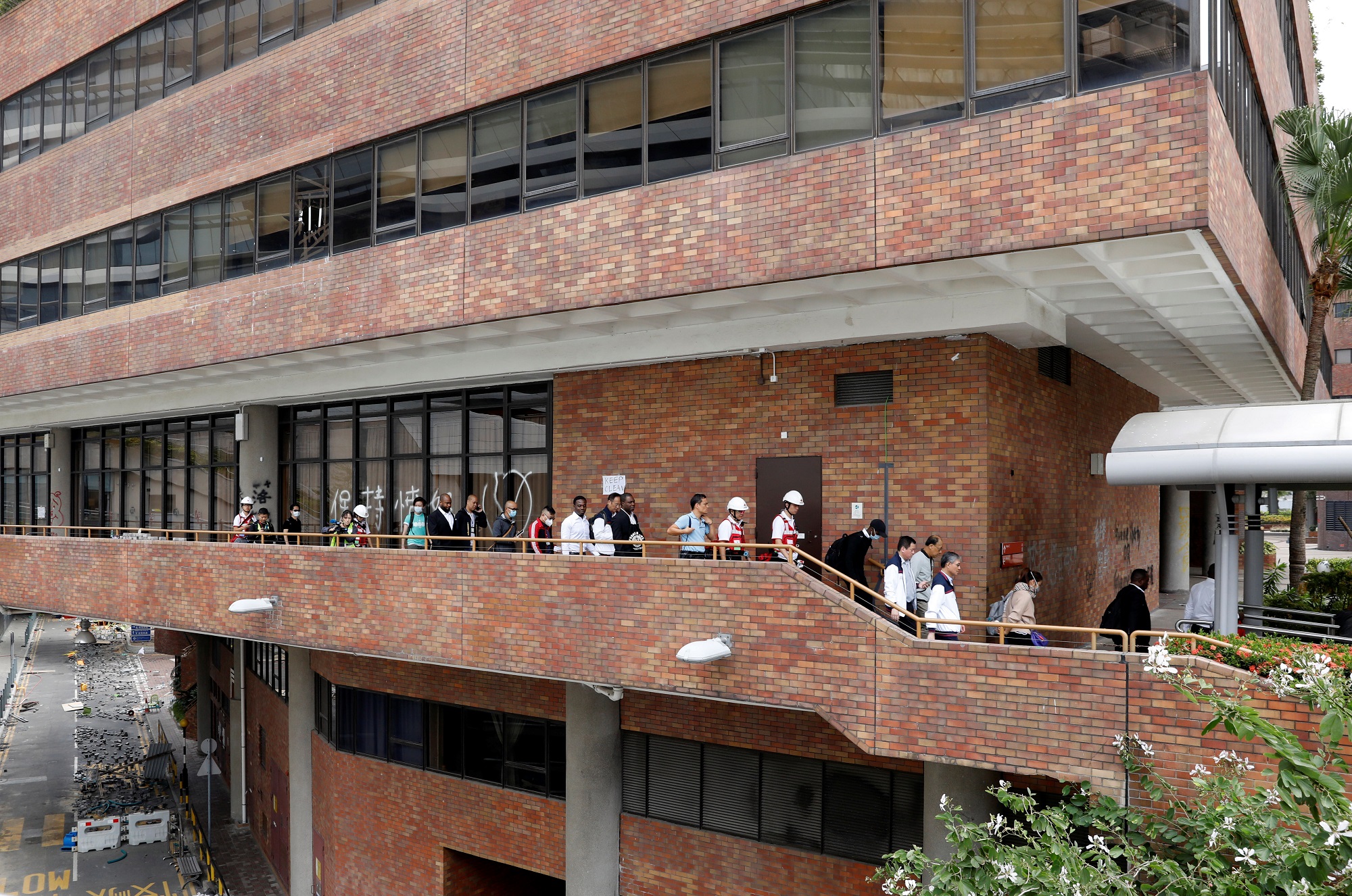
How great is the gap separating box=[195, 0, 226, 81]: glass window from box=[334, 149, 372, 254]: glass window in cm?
435

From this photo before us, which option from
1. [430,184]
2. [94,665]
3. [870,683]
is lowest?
[94,665]

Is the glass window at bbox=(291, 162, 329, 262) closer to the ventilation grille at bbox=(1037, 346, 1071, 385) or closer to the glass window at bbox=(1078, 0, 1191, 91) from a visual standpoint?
the ventilation grille at bbox=(1037, 346, 1071, 385)

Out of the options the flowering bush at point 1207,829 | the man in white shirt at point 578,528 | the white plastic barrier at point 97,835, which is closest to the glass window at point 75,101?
the man in white shirt at point 578,528

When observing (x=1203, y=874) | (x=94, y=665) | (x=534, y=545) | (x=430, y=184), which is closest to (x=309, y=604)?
(x=534, y=545)

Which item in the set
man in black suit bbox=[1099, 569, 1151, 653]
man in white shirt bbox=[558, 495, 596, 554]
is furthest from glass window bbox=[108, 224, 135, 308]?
man in black suit bbox=[1099, 569, 1151, 653]

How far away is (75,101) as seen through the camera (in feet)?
67.6

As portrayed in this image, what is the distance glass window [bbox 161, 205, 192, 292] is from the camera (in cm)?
1766

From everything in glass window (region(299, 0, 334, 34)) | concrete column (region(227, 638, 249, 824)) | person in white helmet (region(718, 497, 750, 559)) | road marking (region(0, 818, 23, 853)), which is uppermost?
glass window (region(299, 0, 334, 34))

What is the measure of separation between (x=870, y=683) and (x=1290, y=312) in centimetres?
1094

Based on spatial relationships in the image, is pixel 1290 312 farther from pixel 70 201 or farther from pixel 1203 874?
pixel 70 201

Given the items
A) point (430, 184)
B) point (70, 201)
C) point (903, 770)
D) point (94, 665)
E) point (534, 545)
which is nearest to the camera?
point (903, 770)

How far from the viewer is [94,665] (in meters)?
54.2

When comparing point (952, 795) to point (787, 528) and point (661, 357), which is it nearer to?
point (787, 528)

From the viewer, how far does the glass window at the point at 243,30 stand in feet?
54.1
